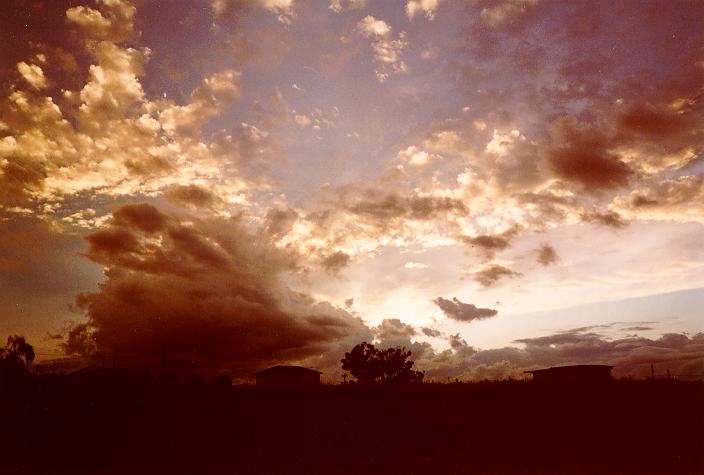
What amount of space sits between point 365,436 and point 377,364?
2952 inches

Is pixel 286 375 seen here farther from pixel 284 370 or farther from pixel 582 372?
pixel 582 372

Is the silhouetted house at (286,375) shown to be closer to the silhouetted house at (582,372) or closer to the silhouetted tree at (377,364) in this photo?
the silhouetted tree at (377,364)

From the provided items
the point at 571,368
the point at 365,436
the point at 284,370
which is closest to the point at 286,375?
the point at 284,370

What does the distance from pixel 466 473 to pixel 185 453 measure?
1467 centimetres

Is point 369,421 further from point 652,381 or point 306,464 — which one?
point 652,381

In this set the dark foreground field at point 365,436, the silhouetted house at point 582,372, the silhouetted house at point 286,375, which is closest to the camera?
the dark foreground field at point 365,436

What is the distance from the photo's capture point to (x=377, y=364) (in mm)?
101750

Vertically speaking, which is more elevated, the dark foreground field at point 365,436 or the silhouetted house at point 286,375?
the silhouetted house at point 286,375

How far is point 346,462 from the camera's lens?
23672mm

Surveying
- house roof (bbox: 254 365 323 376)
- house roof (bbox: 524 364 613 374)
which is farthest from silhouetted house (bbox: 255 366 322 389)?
house roof (bbox: 524 364 613 374)

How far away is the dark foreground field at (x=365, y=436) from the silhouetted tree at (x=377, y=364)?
205 feet

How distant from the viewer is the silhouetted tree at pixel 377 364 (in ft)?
331

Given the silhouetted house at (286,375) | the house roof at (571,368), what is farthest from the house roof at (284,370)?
the house roof at (571,368)

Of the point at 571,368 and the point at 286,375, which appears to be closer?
the point at 571,368
